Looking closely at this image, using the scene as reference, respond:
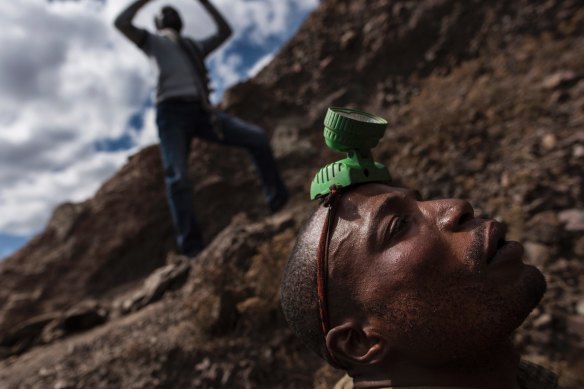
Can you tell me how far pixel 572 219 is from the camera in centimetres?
272

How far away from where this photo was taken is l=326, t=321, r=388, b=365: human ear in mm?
1136

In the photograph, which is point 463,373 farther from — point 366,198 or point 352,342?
point 366,198

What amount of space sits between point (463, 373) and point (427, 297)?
233mm

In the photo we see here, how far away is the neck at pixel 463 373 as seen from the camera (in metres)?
1.08

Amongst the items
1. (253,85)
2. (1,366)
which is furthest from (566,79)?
(1,366)

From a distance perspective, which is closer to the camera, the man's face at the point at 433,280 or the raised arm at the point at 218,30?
the man's face at the point at 433,280

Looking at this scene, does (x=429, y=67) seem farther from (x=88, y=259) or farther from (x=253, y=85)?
(x=88, y=259)

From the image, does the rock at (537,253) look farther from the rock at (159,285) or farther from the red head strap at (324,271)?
the rock at (159,285)

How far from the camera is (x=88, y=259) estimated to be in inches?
223

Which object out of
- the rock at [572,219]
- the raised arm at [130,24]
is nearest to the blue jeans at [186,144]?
the raised arm at [130,24]

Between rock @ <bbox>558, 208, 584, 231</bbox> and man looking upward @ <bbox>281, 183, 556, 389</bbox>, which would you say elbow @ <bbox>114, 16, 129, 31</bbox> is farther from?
rock @ <bbox>558, 208, 584, 231</bbox>

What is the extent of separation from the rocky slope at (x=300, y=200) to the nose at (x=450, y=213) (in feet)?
4.44

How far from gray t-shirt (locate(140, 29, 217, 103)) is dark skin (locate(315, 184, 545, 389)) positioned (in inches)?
123

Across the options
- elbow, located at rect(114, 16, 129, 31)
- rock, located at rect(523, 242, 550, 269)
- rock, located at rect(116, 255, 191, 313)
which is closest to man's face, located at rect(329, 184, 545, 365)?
rock, located at rect(523, 242, 550, 269)
